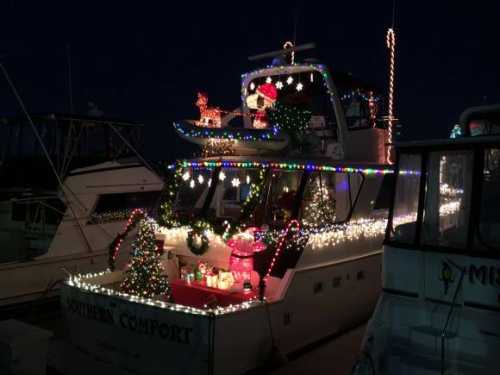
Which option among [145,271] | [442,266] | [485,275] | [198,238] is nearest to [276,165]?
[198,238]

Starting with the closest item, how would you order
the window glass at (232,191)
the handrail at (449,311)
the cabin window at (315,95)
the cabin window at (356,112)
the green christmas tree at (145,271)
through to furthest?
1. the handrail at (449,311)
2. the green christmas tree at (145,271)
3. the window glass at (232,191)
4. the cabin window at (315,95)
5. the cabin window at (356,112)

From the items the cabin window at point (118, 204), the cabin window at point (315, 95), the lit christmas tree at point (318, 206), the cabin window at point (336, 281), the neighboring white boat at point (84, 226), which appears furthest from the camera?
the cabin window at point (118, 204)

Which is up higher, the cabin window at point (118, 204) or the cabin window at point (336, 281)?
the cabin window at point (118, 204)

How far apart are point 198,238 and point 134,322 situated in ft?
6.26

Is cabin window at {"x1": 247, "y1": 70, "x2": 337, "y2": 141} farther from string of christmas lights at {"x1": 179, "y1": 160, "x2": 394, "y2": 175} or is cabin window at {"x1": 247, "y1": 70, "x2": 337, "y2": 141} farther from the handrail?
the handrail

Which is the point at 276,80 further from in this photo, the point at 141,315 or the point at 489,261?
the point at 489,261

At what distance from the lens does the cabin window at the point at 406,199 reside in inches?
187

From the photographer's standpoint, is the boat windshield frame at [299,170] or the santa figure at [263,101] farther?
the santa figure at [263,101]

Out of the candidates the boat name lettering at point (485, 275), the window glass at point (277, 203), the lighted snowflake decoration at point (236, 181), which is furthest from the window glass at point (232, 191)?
the boat name lettering at point (485, 275)

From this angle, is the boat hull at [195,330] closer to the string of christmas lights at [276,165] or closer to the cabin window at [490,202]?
the string of christmas lights at [276,165]

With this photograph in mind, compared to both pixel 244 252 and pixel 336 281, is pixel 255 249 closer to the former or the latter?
pixel 244 252

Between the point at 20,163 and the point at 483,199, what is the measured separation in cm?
Result: 1210

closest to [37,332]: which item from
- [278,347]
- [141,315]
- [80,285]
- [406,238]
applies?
[141,315]

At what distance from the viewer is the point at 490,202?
433 cm
